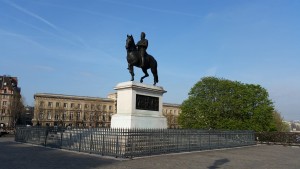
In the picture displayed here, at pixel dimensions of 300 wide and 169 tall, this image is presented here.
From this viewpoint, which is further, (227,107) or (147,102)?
(227,107)

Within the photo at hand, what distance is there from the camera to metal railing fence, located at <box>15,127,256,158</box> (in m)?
14.4

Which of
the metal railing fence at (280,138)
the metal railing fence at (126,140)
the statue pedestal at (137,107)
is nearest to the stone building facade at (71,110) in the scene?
the metal railing fence at (280,138)

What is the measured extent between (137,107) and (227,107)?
121ft

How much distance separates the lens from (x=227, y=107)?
51.6 metres

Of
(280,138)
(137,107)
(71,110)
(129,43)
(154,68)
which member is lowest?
(280,138)

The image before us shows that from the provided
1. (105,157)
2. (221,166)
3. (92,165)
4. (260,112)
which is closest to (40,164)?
(92,165)

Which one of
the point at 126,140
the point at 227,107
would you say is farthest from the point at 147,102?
the point at 227,107

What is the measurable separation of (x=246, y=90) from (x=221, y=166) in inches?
1652

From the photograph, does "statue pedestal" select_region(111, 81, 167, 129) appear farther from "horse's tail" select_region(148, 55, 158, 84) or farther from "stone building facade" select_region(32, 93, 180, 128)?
"stone building facade" select_region(32, 93, 180, 128)

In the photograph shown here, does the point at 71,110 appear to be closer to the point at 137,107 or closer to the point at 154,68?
the point at 154,68

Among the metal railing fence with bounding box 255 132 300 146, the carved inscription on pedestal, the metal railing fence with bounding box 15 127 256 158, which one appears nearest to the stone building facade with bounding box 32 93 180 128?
the metal railing fence with bounding box 255 132 300 146

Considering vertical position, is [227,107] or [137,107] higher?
[227,107]

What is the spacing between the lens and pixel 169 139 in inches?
674

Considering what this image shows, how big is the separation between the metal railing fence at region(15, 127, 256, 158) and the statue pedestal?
1.71 metres
